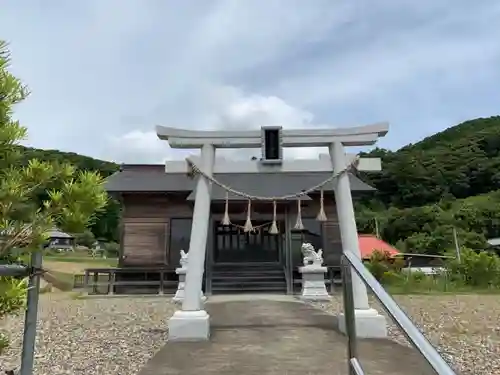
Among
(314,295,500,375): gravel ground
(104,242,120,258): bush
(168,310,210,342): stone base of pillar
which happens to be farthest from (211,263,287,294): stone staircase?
(104,242,120,258): bush

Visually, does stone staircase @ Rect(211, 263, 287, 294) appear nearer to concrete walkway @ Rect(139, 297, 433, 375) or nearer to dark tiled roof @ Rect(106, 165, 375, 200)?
dark tiled roof @ Rect(106, 165, 375, 200)

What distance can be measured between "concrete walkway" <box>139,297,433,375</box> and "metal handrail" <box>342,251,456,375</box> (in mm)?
116

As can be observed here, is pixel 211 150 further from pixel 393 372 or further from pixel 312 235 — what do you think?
pixel 312 235

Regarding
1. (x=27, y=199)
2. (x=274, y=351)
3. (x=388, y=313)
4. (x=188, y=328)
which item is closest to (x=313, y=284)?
(x=188, y=328)

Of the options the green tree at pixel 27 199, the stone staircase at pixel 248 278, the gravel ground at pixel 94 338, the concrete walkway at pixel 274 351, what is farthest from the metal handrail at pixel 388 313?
the stone staircase at pixel 248 278

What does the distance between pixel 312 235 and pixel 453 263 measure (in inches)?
185

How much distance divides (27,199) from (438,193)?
50.7 m

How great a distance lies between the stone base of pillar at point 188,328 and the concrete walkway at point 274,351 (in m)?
0.17

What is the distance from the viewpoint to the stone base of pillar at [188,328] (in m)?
5.62

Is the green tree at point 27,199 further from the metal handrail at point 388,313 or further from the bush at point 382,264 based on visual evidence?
the bush at point 382,264

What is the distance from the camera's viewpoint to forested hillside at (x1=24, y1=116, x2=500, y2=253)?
3228 centimetres

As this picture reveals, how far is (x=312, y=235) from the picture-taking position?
14.8m

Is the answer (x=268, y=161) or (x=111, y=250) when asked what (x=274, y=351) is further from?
(x=111, y=250)

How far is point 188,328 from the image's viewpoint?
18.5 ft
